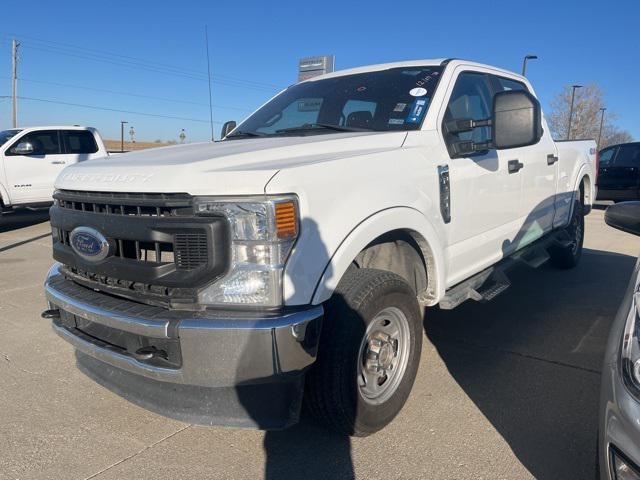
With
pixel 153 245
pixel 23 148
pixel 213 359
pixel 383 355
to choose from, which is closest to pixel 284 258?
pixel 213 359

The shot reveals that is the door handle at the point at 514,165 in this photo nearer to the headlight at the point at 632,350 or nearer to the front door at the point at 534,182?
the front door at the point at 534,182

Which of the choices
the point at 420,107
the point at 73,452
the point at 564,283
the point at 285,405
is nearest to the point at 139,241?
the point at 285,405

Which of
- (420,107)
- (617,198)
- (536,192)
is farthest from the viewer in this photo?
(617,198)

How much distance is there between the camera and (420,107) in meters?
3.27

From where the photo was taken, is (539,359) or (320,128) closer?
(320,128)

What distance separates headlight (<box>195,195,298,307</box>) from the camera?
2.06m

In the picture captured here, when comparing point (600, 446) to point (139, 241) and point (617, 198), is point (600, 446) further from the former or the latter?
point (617, 198)

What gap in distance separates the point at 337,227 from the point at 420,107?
4.54ft

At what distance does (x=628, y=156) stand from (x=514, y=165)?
450 inches

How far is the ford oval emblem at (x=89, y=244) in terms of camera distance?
2383 millimetres

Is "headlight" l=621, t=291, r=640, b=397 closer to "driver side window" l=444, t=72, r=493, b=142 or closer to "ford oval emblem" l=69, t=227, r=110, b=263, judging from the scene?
"driver side window" l=444, t=72, r=493, b=142

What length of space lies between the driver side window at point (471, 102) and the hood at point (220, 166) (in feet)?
2.15

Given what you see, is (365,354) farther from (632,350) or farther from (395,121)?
(395,121)

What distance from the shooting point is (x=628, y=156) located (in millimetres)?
13188
